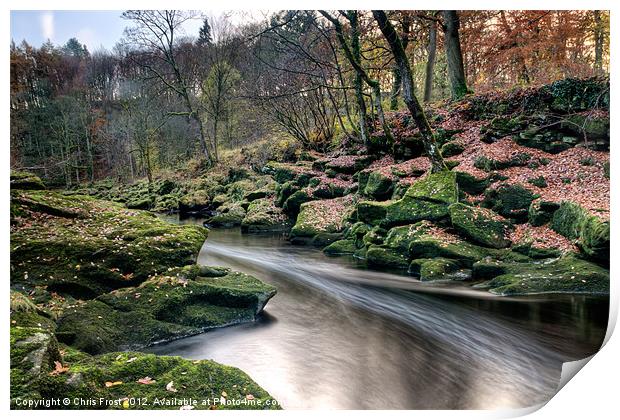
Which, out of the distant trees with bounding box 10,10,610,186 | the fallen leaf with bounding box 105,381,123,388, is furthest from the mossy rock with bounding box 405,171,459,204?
the fallen leaf with bounding box 105,381,123,388

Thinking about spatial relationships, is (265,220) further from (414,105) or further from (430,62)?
(430,62)

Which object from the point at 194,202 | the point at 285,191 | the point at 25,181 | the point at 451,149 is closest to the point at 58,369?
the point at 25,181

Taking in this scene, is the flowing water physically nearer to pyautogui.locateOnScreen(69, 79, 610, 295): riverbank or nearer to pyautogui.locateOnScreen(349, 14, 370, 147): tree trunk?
pyautogui.locateOnScreen(69, 79, 610, 295): riverbank

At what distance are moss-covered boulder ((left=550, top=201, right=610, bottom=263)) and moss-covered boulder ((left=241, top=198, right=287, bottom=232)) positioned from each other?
5.41 meters

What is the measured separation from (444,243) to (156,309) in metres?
4.06

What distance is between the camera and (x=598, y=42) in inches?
177

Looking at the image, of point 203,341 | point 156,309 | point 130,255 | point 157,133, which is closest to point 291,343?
point 203,341

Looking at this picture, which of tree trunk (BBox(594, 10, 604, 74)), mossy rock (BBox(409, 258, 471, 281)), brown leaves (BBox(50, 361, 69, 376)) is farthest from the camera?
mossy rock (BBox(409, 258, 471, 281))

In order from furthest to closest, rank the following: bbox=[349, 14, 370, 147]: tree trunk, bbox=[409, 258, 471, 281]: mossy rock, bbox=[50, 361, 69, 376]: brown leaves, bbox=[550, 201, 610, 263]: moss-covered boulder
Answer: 1. bbox=[349, 14, 370, 147]: tree trunk
2. bbox=[409, 258, 471, 281]: mossy rock
3. bbox=[550, 201, 610, 263]: moss-covered boulder
4. bbox=[50, 361, 69, 376]: brown leaves

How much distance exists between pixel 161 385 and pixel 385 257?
4135mm

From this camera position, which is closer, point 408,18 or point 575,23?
point 575,23

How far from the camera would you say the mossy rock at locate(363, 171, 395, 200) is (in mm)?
7285

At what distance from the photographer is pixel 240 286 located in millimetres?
4375
